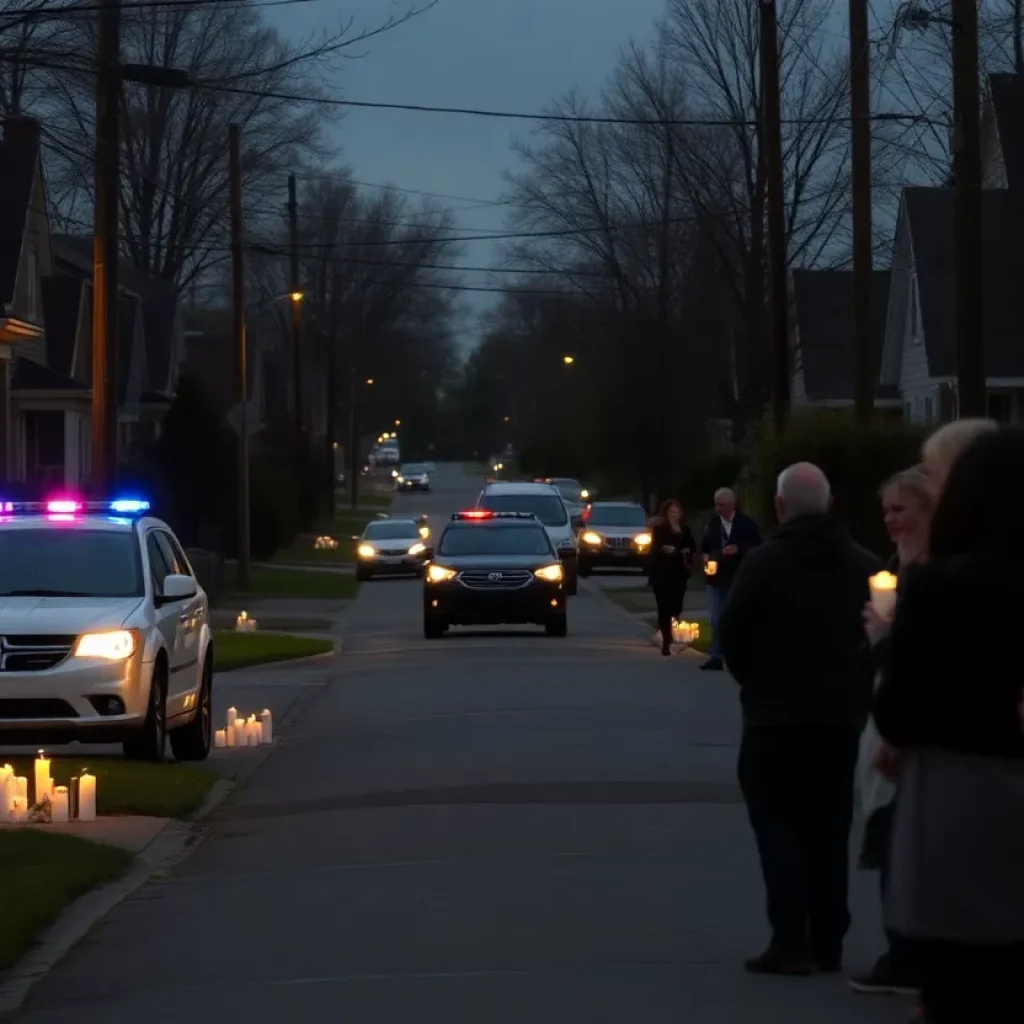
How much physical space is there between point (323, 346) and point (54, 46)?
305 ft

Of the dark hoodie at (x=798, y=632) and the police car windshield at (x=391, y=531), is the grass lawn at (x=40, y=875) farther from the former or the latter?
the police car windshield at (x=391, y=531)

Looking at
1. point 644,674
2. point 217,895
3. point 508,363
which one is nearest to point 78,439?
point 644,674

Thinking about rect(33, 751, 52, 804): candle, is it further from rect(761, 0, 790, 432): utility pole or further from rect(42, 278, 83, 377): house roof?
rect(42, 278, 83, 377): house roof

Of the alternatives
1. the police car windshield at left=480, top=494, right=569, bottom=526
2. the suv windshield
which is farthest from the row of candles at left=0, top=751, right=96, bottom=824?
the suv windshield

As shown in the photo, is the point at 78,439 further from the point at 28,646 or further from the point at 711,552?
the point at 28,646

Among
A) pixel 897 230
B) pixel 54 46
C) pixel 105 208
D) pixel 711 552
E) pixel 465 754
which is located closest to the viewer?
pixel 54 46

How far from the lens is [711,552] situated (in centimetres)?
2258

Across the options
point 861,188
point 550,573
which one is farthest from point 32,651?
point 861,188

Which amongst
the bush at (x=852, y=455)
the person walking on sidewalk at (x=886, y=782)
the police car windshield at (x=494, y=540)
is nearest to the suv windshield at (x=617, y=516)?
the bush at (x=852, y=455)

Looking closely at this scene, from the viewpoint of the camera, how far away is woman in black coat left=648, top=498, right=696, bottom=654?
2527cm

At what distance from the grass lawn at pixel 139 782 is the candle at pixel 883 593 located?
604cm

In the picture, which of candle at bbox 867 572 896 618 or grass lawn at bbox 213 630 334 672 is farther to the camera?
grass lawn at bbox 213 630 334 672

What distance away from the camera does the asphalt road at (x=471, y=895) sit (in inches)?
311

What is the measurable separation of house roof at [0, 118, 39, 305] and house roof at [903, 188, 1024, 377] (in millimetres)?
15653
